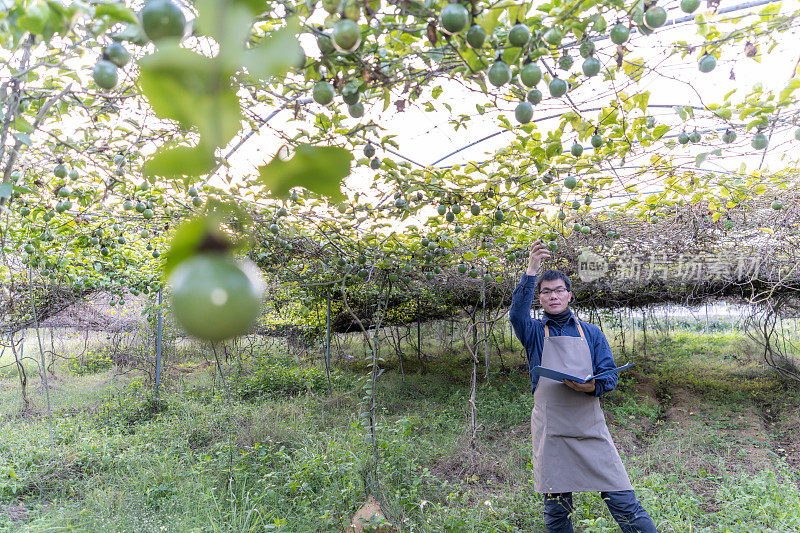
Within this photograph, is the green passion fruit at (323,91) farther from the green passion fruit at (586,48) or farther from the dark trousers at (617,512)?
the dark trousers at (617,512)

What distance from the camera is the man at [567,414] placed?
2289 mm

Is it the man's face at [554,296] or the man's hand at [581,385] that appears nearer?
the man's hand at [581,385]

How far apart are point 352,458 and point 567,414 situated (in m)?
1.99

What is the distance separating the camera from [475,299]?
25.3ft

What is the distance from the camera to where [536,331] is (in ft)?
8.54

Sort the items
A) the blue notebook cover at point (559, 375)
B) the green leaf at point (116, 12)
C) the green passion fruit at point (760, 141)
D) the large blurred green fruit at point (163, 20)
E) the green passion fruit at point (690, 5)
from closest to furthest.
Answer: the large blurred green fruit at point (163, 20), the green leaf at point (116, 12), the green passion fruit at point (690, 5), the green passion fruit at point (760, 141), the blue notebook cover at point (559, 375)

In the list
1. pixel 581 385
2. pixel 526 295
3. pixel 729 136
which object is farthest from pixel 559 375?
pixel 729 136

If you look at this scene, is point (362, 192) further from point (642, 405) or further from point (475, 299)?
point (642, 405)

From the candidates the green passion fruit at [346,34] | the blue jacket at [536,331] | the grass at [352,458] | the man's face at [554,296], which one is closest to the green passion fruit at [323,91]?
the green passion fruit at [346,34]

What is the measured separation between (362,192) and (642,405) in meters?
5.67

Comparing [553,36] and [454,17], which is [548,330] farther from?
[454,17]

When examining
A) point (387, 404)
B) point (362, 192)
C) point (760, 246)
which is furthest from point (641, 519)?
point (387, 404)

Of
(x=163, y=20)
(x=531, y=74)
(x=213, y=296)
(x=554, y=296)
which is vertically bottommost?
(x=554, y=296)

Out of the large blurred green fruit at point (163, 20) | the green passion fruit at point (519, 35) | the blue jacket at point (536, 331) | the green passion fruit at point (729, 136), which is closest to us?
the large blurred green fruit at point (163, 20)
